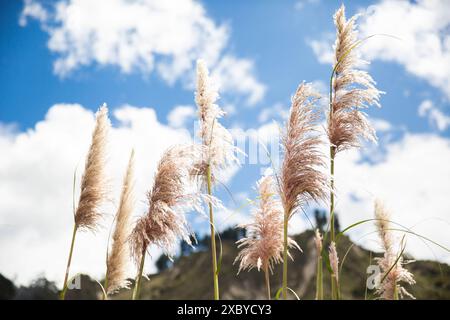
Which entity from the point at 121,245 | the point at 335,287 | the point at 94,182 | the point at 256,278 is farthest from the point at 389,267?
the point at 256,278

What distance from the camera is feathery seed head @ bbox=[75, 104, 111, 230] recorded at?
12.6 ft

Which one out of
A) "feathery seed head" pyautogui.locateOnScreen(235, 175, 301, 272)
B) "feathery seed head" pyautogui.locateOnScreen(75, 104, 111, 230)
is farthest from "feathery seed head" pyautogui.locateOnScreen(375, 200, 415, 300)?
"feathery seed head" pyautogui.locateOnScreen(75, 104, 111, 230)

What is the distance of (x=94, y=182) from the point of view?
154 inches

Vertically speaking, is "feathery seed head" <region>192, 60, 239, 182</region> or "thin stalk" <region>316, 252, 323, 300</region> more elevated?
"feathery seed head" <region>192, 60, 239, 182</region>

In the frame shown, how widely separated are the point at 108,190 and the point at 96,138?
1.68 feet

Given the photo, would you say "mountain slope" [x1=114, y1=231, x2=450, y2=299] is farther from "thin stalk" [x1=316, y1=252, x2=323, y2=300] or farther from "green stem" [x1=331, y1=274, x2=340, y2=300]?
"green stem" [x1=331, y1=274, x2=340, y2=300]

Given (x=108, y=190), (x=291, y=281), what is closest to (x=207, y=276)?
(x=291, y=281)

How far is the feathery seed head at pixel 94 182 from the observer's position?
3838 millimetres

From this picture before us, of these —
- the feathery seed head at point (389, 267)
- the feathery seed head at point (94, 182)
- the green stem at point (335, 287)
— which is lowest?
the green stem at point (335, 287)

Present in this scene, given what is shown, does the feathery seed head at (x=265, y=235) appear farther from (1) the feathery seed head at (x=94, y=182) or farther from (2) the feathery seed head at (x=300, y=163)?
(1) the feathery seed head at (x=94, y=182)

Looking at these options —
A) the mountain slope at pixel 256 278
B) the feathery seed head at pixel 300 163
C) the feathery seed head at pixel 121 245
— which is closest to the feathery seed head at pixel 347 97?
the feathery seed head at pixel 300 163
